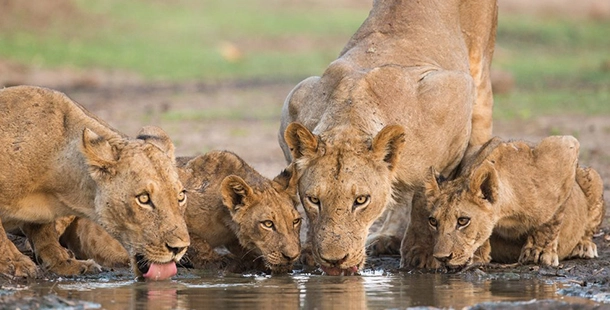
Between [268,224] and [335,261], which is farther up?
[268,224]

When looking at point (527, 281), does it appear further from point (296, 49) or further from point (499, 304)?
point (296, 49)

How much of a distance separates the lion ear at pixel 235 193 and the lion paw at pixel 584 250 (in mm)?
2504

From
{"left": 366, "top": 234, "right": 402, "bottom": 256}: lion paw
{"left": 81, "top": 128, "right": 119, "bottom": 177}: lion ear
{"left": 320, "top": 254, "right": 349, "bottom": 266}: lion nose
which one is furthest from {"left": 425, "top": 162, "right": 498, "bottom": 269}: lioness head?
{"left": 81, "top": 128, "right": 119, "bottom": 177}: lion ear

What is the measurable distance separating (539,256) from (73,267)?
3169 millimetres

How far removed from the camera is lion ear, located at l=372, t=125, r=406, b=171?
304 inches

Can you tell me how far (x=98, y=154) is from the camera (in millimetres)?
7445

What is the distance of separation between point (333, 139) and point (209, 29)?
81.4 feet

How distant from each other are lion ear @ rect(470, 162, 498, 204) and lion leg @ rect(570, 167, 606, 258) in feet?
3.66

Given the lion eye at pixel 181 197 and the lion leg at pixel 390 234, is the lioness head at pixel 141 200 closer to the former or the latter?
the lion eye at pixel 181 197

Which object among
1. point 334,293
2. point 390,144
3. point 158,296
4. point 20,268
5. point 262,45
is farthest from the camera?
point 262,45

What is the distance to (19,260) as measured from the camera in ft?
25.1

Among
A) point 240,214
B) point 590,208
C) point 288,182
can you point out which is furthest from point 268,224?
point 590,208

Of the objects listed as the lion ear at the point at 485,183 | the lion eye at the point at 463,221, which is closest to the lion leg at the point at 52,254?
the lion eye at the point at 463,221

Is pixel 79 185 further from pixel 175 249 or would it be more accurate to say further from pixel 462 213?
pixel 462 213
